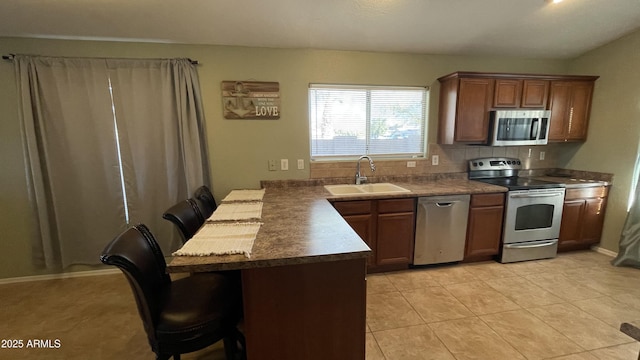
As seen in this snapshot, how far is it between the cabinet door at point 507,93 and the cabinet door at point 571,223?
1.35m

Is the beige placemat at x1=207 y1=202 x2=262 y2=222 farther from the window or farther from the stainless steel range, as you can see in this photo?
A: the stainless steel range

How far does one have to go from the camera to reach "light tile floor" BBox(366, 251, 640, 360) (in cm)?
186

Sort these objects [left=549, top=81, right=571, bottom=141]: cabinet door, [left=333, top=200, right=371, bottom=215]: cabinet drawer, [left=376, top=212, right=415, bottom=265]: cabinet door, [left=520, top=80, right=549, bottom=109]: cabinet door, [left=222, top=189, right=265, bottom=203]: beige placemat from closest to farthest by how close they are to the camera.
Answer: [left=222, top=189, right=265, bottom=203]: beige placemat
[left=333, top=200, right=371, bottom=215]: cabinet drawer
[left=376, top=212, right=415, bottom=265]: cabinet door
[left=520, top=80, right=549, bottom=109]: cabinet door
[left=549, top=81, right=571, bottom=141]: cabinet door

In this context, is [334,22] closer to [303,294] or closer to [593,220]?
[303,294]

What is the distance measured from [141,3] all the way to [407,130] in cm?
293

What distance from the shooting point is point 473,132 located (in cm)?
313

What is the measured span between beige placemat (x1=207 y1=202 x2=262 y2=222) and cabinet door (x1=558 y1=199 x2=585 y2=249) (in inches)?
140

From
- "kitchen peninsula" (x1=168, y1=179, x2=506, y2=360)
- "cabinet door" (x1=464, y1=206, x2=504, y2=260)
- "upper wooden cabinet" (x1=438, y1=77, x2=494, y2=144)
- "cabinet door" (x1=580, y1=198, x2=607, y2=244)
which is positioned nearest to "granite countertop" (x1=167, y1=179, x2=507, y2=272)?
"kitchen peninsula" (x1=168, y1=179, x2=506, y2=360)

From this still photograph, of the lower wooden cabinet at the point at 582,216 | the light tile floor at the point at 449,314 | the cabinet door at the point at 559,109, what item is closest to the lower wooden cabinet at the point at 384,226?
the light tile floor at the point at 449,314

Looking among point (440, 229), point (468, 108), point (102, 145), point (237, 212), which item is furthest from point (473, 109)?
point (102, 145)

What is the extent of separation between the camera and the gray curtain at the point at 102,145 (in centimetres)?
258

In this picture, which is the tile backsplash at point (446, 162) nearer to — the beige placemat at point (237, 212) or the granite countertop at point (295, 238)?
the granite countertop at point (295, 238)

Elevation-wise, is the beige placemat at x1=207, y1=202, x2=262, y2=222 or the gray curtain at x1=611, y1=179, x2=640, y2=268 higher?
the beige placemat at x1=207, y1=202, x2=262, y2=222

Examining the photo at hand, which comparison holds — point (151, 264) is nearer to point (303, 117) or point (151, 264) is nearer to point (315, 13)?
point (303, 117)
